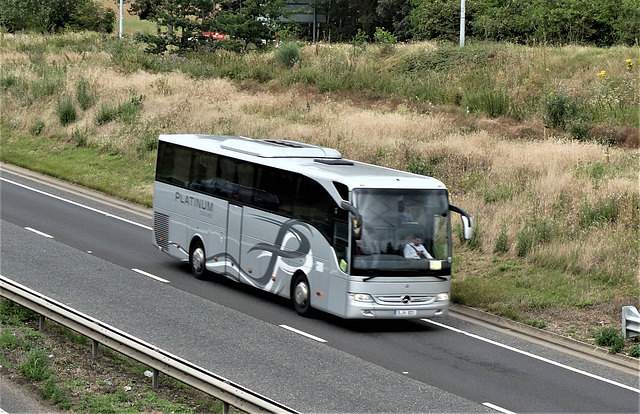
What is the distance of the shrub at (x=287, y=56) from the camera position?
44719 mm

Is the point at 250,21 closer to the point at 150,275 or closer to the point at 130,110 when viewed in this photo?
the point at 130,110

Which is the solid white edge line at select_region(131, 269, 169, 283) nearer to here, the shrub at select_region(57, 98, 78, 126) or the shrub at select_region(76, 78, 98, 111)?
the shrub at select_region(57, 98, 78, 126)

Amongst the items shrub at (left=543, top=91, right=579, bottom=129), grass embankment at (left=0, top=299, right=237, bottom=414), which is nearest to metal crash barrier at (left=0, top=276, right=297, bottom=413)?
grass embankment at (left=0, top=299, right=237, bottom=414)

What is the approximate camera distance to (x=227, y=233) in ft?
63.4

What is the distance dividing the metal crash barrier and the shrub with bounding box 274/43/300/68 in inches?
1232

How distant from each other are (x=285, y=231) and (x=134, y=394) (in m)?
6.80

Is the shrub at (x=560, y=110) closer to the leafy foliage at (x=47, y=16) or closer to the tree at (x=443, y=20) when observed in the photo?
the tree at (x=443, y=20)

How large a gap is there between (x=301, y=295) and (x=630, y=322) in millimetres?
6104

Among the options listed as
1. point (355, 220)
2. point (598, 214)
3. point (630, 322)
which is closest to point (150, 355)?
point (355, 220)

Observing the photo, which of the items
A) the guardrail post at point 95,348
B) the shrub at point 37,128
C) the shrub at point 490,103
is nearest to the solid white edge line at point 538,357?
the guardrail post at point 95,348

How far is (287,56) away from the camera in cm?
4472

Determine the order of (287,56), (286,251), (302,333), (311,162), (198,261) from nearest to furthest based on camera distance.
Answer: (302,333) → (286,251) → (311,162) → (198,261) → (287,56)

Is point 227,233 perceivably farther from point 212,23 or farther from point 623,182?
point 212,23

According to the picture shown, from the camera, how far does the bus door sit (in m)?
19.0
